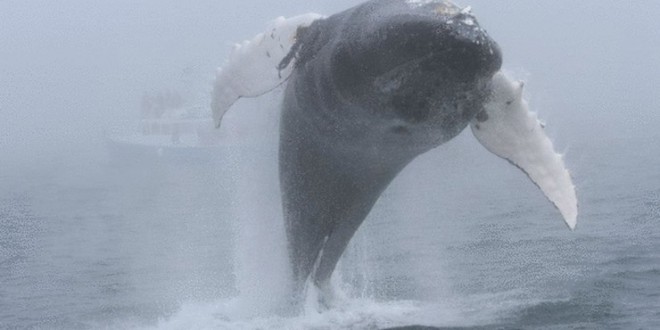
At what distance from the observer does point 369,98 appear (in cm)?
858

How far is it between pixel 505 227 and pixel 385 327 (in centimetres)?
1213

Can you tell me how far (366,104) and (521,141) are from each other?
2.81m

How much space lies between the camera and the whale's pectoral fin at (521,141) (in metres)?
10.0

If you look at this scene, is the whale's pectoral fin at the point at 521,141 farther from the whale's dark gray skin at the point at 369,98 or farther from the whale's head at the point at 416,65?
the whale's head at the point at 416,65

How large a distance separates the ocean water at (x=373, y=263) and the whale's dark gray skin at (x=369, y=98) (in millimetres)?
1468

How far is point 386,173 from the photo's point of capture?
10.3 metres

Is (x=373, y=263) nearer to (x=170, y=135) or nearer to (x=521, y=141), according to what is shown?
(x=521, y=141)

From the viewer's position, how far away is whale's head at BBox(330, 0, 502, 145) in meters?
7.78

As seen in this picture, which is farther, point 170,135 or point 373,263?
point 170,135

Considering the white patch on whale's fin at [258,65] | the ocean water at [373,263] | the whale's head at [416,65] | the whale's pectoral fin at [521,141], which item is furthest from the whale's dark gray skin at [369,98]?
the ocean water at [373,263]

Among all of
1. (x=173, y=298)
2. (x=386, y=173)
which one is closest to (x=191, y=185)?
(x=173, y=298)

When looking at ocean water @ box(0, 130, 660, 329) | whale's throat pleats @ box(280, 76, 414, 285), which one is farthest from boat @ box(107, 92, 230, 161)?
whale's throat pleats @ box(280, 76, 414, 285)

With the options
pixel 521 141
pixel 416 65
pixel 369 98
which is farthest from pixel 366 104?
pixel 521 141

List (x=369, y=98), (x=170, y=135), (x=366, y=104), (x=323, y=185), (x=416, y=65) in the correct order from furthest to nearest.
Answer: (x=170, y=135) < (x=323, y=185) < (x=366, y=104) < (x=369, y=98) < (x=416, y=65)
